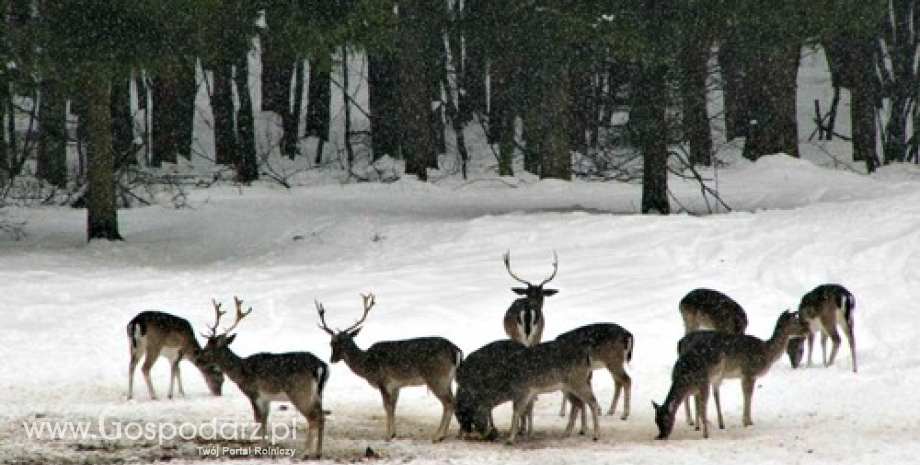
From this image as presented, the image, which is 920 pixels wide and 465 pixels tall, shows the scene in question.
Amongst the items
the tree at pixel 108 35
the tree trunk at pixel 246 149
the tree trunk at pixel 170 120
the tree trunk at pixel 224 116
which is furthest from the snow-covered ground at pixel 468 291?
the tree trunk at pixel 170 120

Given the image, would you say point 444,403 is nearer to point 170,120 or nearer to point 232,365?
point 232,365

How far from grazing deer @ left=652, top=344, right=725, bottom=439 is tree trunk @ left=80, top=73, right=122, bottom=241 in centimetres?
1217

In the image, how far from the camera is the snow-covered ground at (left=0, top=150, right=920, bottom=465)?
9680 mm

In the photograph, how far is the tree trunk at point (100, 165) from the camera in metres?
20.6

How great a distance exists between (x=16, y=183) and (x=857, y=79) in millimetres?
20138

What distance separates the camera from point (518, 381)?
9797 millimetres

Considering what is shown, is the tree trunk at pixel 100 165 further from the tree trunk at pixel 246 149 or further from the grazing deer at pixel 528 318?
the tree trunk at pixel 246 149

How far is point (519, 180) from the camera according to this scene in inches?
1227

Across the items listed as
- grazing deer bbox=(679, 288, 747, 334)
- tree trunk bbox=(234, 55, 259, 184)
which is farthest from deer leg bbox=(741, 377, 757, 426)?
tree trunk bbox=(234, 55, 259, 184)

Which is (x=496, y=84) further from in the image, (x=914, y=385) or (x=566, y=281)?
(x=914, y=385)

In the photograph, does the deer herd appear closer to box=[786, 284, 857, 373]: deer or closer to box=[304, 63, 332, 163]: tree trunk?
box=[786, 284, 857, 373]: deer

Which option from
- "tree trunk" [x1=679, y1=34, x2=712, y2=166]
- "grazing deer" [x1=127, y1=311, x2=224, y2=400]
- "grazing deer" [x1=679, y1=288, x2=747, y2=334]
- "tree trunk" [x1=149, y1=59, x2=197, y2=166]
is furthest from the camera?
"tree trunk" [x1=149, y1=59, x2=197, y2=166]

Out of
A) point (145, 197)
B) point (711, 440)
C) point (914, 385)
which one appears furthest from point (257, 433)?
point (145, 197)

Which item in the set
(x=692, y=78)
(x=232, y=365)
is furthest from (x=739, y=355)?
(x=692, y=78)
